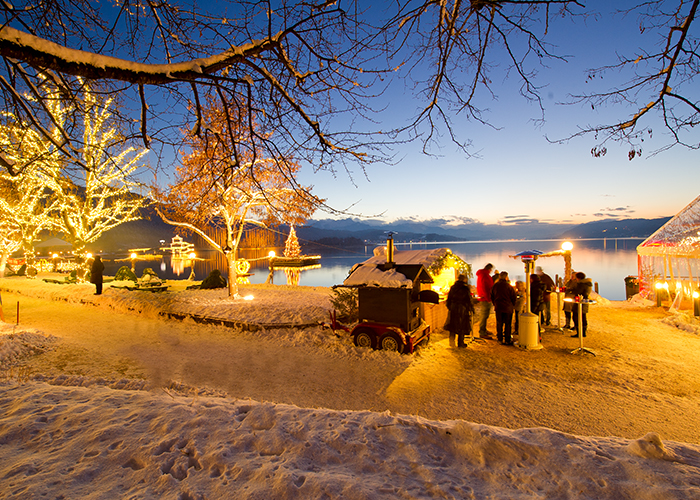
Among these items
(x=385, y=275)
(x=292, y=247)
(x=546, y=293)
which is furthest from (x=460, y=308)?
(x=292, y=247)

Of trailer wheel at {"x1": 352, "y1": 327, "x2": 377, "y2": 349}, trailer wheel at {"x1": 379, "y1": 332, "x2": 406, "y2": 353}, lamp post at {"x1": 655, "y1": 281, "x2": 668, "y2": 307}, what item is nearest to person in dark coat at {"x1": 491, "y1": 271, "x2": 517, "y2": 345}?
trailer wheel at {"x1": 379, "y1": 332, "x2": 406, "y2": 353}

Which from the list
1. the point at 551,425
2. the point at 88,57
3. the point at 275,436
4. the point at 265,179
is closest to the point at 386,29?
the point at 88,57

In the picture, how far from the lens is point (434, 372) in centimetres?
659

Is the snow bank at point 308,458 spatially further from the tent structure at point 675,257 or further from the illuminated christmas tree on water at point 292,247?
the illuminated christmas tree on water at point 292,247

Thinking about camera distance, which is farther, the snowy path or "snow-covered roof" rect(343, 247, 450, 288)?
"snow-covered roof" rect(343, 247, 450, 288)

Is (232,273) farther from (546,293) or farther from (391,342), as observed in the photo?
(546,293)

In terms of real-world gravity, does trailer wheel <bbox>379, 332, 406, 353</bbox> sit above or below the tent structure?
below

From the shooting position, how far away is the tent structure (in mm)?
13203

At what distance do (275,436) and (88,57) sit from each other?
4002 millimetres

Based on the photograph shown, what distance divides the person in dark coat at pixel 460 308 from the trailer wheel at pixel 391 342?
1558 millimetres

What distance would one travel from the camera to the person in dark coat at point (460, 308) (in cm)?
808

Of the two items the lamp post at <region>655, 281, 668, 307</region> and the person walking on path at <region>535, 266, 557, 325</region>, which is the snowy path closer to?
the person walking on path at <region>535, 266, 557, 325</region>

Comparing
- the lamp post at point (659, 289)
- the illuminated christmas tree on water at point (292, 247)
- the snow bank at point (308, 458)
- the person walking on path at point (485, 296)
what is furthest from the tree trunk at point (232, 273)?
the illuminated christmas tree on water at point (292, 247)

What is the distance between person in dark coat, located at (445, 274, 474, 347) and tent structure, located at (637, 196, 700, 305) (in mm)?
10465
